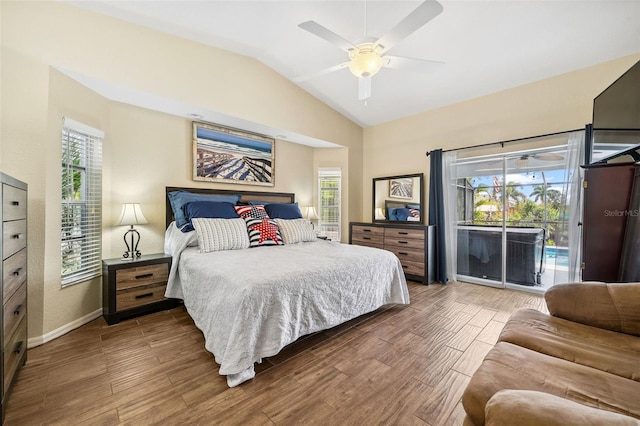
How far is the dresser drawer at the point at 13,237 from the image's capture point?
1371mm

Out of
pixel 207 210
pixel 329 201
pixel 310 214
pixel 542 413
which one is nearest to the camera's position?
pixel 542 413

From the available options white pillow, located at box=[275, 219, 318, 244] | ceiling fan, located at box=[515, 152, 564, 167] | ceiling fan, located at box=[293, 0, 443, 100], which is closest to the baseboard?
white pillow, located at box=[275, 219, 318, 244]

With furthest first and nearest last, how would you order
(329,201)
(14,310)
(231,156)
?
(329,201) < (231,156) < (14,310)

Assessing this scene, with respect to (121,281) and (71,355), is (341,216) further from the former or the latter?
(71,355)

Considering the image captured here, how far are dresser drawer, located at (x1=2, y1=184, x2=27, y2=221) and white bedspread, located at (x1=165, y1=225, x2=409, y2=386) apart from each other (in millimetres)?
1143

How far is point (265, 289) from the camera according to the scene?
1.69 m

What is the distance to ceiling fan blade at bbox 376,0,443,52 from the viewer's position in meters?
1.60

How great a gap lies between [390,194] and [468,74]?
2165 millimetres

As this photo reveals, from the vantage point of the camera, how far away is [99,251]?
2693mm

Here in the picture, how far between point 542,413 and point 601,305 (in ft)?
4.12

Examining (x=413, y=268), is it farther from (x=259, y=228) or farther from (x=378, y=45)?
(x=378, y=45)

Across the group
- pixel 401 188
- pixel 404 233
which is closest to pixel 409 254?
pixel 404 233

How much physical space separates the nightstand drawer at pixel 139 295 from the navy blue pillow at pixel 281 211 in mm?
1562

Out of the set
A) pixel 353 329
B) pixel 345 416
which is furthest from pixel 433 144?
pixel 345 416
